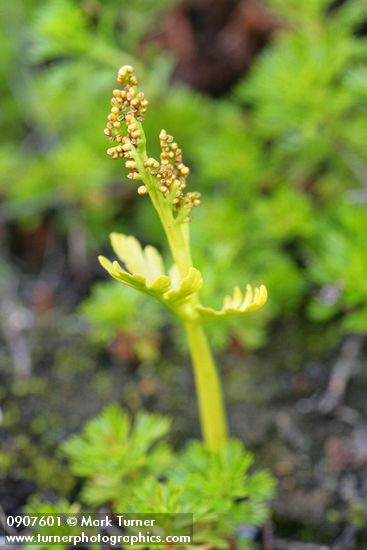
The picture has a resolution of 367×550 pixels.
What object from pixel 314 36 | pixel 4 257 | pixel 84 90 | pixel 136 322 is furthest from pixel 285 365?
pixel 84 90

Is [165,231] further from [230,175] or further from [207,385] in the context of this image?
[230,175]

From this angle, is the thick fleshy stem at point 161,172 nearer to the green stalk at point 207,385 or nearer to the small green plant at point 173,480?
the green stalk at point 207,385

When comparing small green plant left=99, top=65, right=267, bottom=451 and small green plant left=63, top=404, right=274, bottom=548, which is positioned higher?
small green plant left=99, top=65, right=267, bottom=451

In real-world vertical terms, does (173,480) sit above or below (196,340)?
below

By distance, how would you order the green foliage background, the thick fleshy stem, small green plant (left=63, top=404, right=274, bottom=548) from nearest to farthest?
1. the thick fleshy stem
2. small green plant (left=63, top=404, right=274, bottom=548)
3. the green foliage background

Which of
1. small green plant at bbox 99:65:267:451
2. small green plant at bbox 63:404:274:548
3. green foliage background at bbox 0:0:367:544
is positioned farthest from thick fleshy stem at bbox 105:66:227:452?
green foliage background at bbox 0:0:367:544

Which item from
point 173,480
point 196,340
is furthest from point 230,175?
point 173,480

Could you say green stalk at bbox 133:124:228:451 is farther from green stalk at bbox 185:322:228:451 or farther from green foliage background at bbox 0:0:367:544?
green foliage background at bbox 0:0:367:544

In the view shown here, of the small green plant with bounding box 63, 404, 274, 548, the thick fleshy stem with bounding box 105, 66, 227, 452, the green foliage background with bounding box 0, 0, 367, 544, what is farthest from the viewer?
the green foliage background with bounding box 0, 0, 367, 544
